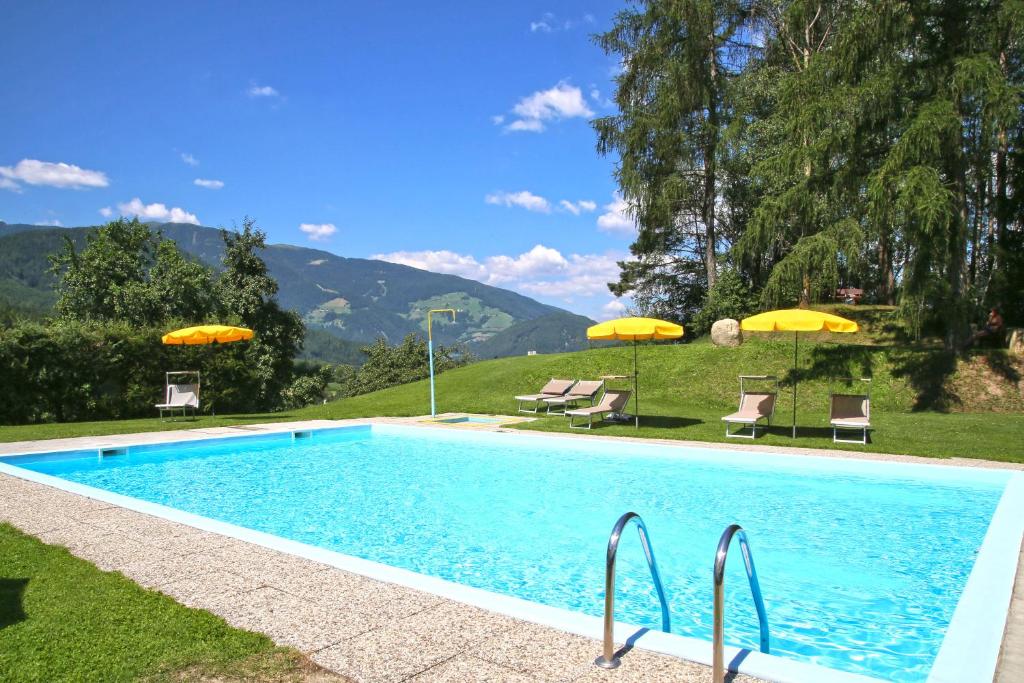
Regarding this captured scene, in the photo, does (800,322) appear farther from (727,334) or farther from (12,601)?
(12,601)

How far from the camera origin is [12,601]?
3.75m

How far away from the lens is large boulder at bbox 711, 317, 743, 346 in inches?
734

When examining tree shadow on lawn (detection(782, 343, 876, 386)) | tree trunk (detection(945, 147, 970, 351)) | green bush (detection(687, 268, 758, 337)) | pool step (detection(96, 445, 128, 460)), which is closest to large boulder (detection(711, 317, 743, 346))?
tree shadow on lawn (detection(782, 343, 876, 386))

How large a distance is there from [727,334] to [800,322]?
26.2 feet

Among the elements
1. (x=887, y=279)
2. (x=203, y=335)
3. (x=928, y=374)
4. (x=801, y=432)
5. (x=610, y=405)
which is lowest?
(x=801, y=432)

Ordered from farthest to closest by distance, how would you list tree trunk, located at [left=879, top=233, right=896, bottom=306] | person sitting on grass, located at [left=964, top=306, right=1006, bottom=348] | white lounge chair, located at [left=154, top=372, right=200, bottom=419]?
tree trunk, located at [left=879, top=233, right=896, bottom=306] < person sitting on grass, located at [left=964, top=306, right=1006, bottom=348] < white lounge chair, located at [left=154, top=372, right=200, bottom=419]

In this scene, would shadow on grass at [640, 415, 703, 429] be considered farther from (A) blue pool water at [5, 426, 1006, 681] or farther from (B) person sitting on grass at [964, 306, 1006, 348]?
(B) person sitting on grass at [964, 306, 1006, 348]

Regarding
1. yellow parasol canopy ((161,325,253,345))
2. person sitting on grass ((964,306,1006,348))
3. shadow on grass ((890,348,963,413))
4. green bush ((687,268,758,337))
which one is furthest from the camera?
green bush ((687,268,758,337))

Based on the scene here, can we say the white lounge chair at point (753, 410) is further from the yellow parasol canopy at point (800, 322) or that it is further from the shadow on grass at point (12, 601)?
the shadow on grass at point (12, 601)

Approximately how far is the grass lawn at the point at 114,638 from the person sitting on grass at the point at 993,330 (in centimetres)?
1765

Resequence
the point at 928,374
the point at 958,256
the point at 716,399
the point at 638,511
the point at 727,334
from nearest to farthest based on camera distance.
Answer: the point at 638,511, the point at 958,256, the point at 928,374, the point at 716,399, the point at 727,334

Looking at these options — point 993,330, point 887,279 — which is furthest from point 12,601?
point 887,279

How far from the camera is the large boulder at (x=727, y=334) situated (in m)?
18.6

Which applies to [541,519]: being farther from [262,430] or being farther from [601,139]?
[601,139]
